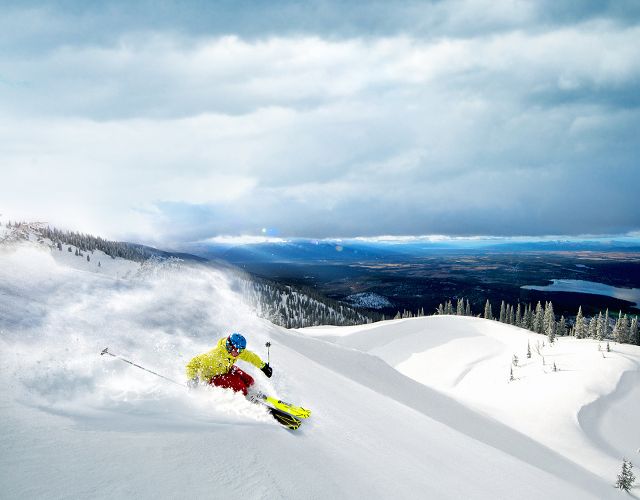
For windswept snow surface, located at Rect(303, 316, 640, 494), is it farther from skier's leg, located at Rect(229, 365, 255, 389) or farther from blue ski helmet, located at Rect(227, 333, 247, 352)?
blue ski helmet, located at Rect(227, 333, 247, 352)

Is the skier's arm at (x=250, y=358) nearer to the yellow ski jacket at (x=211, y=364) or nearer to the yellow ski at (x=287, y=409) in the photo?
the yellow ski jacket at (x=211, y=364)

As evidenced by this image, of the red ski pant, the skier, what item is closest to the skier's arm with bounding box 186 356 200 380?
the skier

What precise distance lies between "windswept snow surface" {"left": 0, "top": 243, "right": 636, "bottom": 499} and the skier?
0.40 metres

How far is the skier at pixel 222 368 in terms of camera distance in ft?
26.6

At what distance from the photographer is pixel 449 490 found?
24.4ft

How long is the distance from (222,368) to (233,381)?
1.41 feet

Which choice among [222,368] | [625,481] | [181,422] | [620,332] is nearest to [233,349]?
[222,368]

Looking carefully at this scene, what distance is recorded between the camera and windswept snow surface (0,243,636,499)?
3.89 meters

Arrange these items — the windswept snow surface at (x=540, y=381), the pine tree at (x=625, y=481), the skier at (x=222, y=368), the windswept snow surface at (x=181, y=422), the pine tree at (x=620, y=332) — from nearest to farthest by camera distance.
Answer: the windswept snow surface at (x=181, y=422), the skier at (x=222, y=368), the pine tree at (x=625, y=481), the windswept snow surface at (x=540, y=381), the pine tree at (x=620, y=332)

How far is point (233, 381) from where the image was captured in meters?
8.46

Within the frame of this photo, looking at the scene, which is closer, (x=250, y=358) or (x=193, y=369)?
(x=193, y=369)

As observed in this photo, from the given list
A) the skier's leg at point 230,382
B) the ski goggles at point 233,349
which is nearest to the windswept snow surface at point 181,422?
the skier's leg at point 230,382

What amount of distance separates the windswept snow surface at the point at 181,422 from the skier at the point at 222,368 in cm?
40

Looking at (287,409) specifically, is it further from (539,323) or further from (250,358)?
(539,323)
